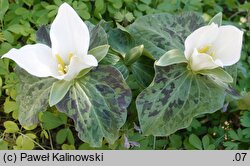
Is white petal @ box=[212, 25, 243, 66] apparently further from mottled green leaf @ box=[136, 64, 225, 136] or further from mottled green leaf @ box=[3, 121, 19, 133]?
mottled green leaf @ box=[3, 121, 19, 133]

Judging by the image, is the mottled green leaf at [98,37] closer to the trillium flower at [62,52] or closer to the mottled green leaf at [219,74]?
the trillium flower at [62,52]

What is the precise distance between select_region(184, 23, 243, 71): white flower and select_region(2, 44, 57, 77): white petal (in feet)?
1.21

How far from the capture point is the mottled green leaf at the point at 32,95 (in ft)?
4.18

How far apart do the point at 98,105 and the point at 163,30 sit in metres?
0.33

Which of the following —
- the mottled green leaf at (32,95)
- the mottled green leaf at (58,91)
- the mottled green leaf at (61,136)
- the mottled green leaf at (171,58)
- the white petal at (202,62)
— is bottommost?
the mottled green leaf at (61,136)

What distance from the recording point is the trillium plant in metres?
1.23

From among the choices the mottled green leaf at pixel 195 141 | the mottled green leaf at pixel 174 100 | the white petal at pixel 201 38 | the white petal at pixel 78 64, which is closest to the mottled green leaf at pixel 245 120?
the mottled green leaf at pixel 195 141

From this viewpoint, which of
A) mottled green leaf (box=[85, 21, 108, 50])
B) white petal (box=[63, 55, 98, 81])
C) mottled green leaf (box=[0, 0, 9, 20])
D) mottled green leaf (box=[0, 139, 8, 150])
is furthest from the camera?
mottled green leaf (box=[0, 0, 9, 20])

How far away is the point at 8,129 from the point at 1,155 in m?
0.12

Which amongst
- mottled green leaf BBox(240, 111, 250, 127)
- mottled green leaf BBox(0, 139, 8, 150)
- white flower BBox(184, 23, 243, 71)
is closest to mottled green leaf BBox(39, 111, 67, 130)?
mottled green leaf BBox(0, 139, 8, 150)

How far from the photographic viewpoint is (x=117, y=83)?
126cm

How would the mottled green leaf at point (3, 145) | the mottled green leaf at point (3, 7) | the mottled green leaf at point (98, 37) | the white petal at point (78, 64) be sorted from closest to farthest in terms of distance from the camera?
the white petal at point (78, 64), the mottled green leaf at point (98, 37), the mottled green leaf at point (3, 145), the mottled green leaf at point (3, 7)

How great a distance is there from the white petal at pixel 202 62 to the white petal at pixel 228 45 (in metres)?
0.06

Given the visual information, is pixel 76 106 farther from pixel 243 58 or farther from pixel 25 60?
pixel 243 58
